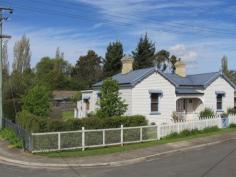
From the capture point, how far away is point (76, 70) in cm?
10175

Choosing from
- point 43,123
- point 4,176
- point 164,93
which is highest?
point 164,93

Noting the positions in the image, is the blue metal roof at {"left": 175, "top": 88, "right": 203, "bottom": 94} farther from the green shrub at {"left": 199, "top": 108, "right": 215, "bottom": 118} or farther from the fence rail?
the fence rail

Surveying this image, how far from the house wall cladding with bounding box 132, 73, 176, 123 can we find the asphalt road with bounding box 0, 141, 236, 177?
453 inches

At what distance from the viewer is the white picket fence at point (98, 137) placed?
64.0 feet

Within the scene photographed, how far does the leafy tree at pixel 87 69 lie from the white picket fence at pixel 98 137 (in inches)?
2455

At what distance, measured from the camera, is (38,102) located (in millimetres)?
28234

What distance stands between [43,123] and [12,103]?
47.5ft

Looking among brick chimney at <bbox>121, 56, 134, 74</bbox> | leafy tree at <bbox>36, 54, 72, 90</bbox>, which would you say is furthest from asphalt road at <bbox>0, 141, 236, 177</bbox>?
leafy tree at <bbox>36, 54, 72, 90</bbox>

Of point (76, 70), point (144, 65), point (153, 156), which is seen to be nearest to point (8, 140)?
point (153, 156)

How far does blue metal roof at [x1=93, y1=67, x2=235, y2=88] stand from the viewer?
30.3 metres

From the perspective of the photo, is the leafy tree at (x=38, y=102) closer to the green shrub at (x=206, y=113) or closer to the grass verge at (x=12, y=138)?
the grass verge at (x=12, y=138)

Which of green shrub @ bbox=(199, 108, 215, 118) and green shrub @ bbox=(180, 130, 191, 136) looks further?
→ green shrub @ bbox=(199, 108, 215, 118)

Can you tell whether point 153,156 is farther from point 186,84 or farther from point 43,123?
point 186,84

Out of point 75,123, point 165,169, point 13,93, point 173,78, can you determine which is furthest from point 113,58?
point 165,169
